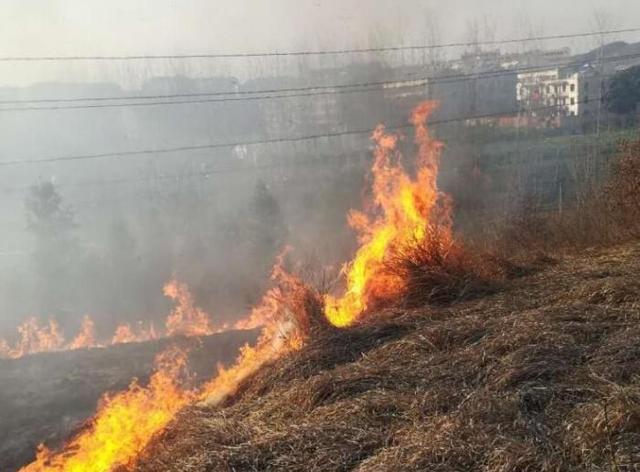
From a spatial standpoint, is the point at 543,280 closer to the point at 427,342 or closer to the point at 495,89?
the point at 427,342

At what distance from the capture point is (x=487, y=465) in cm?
356

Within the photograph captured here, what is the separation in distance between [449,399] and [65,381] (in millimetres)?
7497

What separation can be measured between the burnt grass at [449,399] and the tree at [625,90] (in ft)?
85.1

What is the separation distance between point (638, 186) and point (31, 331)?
2218 cm

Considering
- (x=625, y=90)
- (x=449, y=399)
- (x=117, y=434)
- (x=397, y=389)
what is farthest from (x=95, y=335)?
(x=625, y=90)

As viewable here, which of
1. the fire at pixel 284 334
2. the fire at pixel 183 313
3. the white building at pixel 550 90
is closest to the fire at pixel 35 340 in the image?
the fire at pixel 183 313

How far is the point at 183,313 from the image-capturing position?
1025 inches

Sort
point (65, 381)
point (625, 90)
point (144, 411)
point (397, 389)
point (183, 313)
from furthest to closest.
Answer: point (625, 90)
point (183, 313)
point (65, 381)
point (144, 411)
point (397, 389)

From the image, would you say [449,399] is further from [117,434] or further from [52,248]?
[52,248]

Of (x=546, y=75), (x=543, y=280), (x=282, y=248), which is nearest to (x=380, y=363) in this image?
(x=543, y=280)

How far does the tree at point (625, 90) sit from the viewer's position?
2966 cm

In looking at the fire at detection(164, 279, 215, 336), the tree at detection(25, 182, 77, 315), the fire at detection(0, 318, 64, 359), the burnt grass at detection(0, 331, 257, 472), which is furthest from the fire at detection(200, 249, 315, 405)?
the tree at detection(25, 182, 77, 315)

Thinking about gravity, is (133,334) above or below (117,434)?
below

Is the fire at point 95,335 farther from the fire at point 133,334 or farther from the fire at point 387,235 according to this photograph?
the fire at point 387,235
